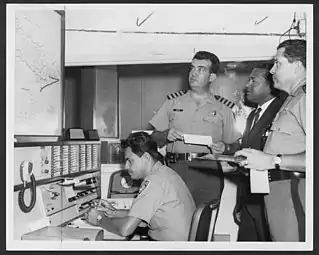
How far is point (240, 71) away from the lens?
3.00 metres

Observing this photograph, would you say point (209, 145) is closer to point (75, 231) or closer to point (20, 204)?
point (75, 231)

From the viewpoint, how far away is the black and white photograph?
2920mm

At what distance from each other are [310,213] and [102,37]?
1.87m

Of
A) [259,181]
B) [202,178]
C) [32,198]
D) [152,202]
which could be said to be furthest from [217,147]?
[32,198]

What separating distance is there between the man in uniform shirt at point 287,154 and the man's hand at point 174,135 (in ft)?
1.45

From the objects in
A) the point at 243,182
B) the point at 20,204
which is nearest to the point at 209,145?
the point at 243,182

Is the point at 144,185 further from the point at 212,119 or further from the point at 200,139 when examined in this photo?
the point at 212,119

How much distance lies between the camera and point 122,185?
10.2 ft

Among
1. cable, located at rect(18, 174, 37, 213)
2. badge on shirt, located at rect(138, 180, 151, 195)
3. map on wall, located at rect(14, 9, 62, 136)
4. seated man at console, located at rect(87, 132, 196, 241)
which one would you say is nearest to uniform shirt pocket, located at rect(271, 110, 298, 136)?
seated man at console, located at rect(87, 132, 196, 241)

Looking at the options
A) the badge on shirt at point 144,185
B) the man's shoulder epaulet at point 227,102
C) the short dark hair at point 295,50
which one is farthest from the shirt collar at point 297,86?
the badge on shirt at point 144,185

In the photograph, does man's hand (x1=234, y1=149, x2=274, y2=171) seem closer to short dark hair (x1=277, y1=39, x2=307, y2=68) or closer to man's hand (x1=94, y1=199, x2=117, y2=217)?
short dark hair (x1=277, y1=39, x2=307, y2=68)

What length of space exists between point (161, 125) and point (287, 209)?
101 centimetres

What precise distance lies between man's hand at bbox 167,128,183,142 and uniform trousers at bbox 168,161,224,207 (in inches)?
6.6

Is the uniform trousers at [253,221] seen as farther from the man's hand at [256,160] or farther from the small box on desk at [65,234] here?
the small box on desk at [65,234]
